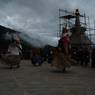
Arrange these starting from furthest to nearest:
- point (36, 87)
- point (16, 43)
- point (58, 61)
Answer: point (16, 43) → point (58, 61) → point (36, 87)

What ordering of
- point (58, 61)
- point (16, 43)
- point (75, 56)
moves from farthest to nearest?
point (75, 56)
point (16, 43)
point (58, 61)

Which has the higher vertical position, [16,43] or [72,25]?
[72,25]

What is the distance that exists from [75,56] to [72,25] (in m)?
22.0

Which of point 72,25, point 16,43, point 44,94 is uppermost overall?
point 72,25

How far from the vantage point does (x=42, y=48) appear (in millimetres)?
32500

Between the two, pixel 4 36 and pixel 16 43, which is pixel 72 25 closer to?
pixel 4 36

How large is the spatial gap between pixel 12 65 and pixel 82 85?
347 inches

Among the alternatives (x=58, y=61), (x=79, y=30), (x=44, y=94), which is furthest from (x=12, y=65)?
(x=79, y=30)

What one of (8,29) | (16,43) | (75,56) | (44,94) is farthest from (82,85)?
(8,29)

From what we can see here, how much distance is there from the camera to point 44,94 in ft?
29.1

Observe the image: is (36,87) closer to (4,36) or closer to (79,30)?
(4,36)

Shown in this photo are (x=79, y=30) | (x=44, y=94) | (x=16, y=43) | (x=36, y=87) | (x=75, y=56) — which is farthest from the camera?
(x=79, y=30)

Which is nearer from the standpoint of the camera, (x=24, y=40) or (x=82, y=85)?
(x=82, y=85)

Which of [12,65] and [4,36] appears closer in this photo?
[12,65]
